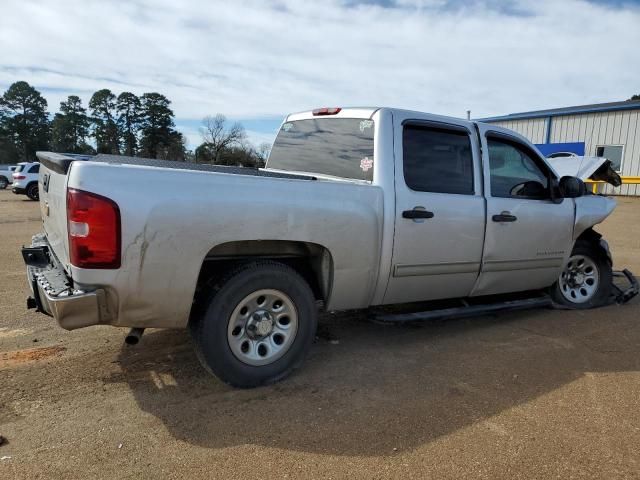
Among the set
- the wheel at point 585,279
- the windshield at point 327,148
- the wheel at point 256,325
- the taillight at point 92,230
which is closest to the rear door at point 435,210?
the windshield at point 327,148

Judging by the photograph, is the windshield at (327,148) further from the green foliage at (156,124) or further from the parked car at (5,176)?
the green foliage at (156,124)

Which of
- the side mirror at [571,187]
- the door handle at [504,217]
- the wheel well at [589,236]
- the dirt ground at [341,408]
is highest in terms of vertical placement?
the side mirror at [571,187]

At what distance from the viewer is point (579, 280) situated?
5.64 m

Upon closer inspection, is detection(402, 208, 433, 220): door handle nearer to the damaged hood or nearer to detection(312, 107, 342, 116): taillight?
detection(312, 107, 342, 116): taillight

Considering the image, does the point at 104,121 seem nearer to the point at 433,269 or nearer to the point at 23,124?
the point at 23,124

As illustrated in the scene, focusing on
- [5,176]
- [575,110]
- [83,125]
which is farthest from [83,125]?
[575,110]

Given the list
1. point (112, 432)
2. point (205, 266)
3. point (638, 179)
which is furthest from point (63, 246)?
point (638, 179)

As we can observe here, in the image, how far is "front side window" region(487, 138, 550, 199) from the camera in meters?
4.62

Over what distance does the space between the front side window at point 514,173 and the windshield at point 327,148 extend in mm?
1314

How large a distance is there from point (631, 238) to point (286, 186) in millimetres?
11142

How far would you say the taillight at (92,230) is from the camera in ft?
9.08

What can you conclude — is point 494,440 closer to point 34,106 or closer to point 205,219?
point 205,219

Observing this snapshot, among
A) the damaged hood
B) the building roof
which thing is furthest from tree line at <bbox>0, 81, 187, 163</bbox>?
the damaged hood

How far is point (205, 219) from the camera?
304 cm
